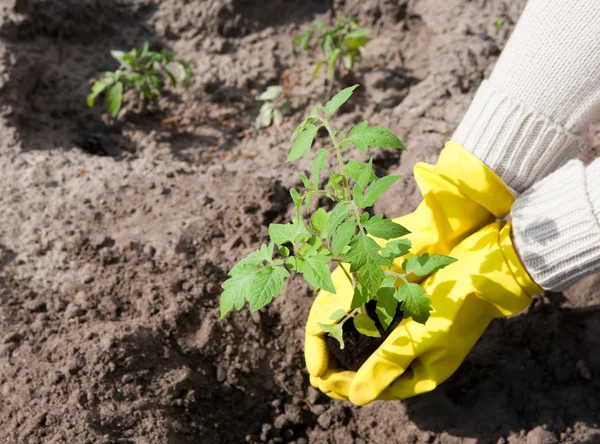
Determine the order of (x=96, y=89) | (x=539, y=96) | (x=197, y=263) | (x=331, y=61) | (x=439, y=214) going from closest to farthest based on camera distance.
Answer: (x=539, y=96), (x=439, y=214), (x=197, y=263), (x=96, y=89), (x=331, y=61)

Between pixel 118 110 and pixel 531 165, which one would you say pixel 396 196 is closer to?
pixel 531 165

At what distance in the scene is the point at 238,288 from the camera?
1685mm

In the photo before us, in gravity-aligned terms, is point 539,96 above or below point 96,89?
above

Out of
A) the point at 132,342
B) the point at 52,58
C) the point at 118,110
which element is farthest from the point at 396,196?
the point at 52,58

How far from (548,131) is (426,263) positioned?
0.64 metres

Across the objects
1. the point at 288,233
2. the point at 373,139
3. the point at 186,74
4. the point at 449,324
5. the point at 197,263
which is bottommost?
the point at 197,263

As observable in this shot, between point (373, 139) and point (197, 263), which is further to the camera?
point (197, 263)

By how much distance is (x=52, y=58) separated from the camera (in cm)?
337

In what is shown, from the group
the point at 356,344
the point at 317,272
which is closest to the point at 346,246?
the point at 317,272

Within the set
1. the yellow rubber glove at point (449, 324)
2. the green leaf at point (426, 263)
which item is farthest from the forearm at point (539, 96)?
the green leaf at point (426, 263)

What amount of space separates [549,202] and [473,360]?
0.70 m

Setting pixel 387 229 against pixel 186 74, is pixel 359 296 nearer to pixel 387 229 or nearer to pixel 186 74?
pixel 387 229

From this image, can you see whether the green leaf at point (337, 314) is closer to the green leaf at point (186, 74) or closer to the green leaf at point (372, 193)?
the green leaf at point (372, 193)

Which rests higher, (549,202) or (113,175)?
(549,202)
